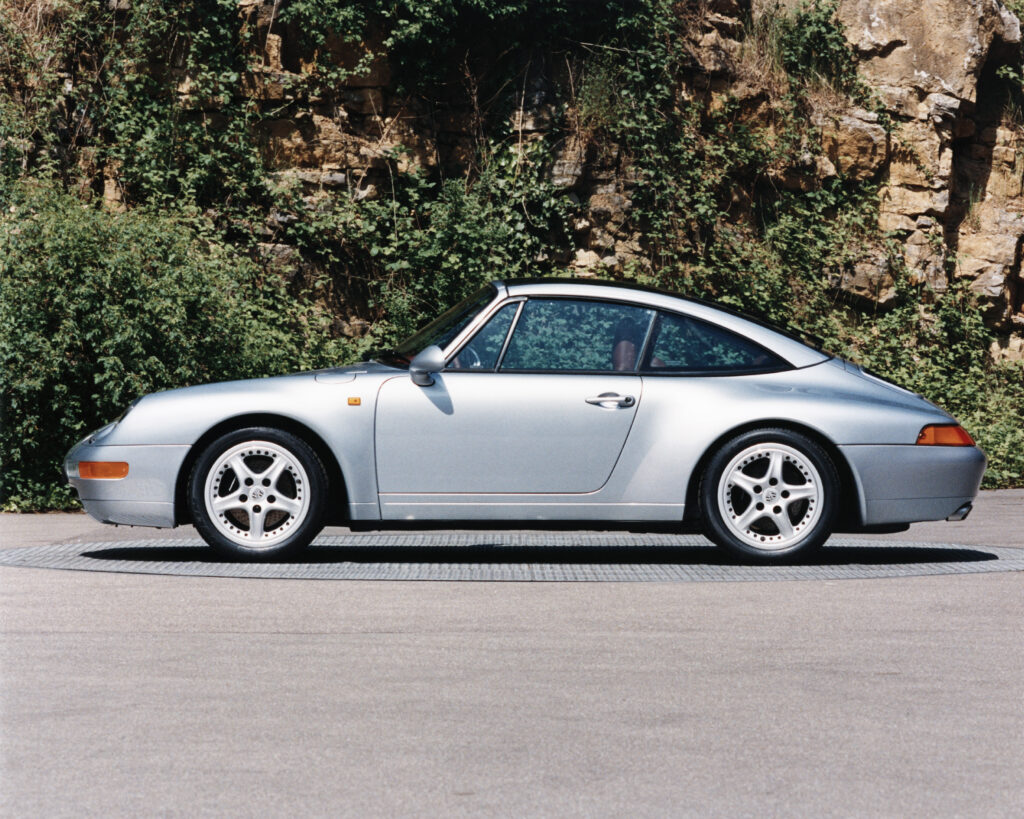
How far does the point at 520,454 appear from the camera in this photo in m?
7.71

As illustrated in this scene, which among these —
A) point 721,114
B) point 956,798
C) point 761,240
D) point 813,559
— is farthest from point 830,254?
point 956,798

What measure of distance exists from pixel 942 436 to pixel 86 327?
272 inches

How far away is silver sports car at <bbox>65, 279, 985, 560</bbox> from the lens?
771 centimetres

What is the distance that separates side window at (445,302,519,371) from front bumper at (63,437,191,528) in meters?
1.51

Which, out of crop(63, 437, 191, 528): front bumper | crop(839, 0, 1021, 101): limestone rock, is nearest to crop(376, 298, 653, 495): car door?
crop(63, 437, 191, 528): front bumper

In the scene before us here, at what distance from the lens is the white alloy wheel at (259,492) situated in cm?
771

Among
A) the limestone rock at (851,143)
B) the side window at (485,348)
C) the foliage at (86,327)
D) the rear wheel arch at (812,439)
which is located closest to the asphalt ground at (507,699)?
the rear wheel arch at (812,439)

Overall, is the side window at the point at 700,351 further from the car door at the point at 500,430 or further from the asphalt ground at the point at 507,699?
the asphalt ground at the point at 507,699

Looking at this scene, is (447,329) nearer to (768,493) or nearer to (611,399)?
(611,399)

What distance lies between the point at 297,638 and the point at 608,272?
38.8ft

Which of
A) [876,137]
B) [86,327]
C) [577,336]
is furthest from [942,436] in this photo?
[876,137]

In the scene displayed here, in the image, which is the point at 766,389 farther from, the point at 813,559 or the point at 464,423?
the point at 464,423

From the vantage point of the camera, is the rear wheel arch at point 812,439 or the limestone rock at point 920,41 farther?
the limestone rock at point 920,41

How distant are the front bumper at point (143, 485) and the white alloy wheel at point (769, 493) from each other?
2.86m
